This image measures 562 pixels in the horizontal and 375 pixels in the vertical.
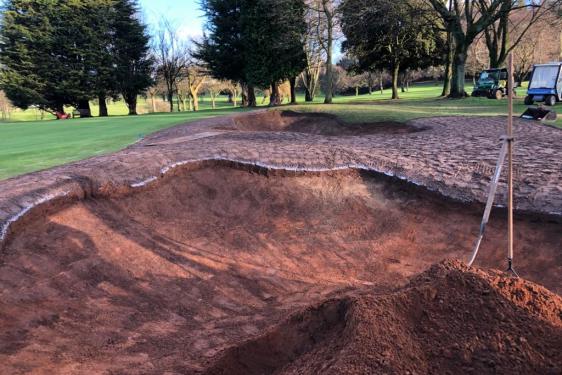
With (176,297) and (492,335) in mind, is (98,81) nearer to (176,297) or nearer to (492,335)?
(176,297)

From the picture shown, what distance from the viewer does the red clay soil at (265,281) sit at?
2.81m

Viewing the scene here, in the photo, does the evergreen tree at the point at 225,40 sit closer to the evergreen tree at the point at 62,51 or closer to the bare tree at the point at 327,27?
Result: the bare tree at the point at 327,27

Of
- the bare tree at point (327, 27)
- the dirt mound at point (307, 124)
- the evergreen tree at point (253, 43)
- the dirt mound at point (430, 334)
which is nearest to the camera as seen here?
the dirt mound at point (430, 334)

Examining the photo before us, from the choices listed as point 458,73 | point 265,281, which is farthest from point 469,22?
point 265,281

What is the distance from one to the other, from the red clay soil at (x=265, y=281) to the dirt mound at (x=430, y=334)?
0.01 meters

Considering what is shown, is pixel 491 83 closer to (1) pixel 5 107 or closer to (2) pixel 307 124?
(2) pixel 307 124

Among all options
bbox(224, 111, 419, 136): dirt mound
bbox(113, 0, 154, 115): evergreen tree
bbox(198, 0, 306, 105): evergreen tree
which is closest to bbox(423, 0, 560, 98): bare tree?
bbox(198, 0, 306, 105): evergreen tree

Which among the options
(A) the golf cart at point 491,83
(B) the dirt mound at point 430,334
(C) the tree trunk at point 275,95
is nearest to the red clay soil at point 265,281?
(B) the dirt mound at point 430,334

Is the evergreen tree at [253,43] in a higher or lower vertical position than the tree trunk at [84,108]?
higher

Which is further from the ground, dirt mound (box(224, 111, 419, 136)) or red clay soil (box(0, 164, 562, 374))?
dirt mound (box(224, 111, 419, 136))

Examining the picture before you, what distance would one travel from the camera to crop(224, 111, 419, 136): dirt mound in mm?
16064

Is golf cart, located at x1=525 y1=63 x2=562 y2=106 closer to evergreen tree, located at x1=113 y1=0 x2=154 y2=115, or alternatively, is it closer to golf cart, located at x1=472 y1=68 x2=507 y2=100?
golf cart, located at x1=472 y1=68 x2=507 y2=100

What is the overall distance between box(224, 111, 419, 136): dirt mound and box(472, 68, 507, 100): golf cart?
16.4m

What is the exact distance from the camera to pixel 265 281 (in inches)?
215
